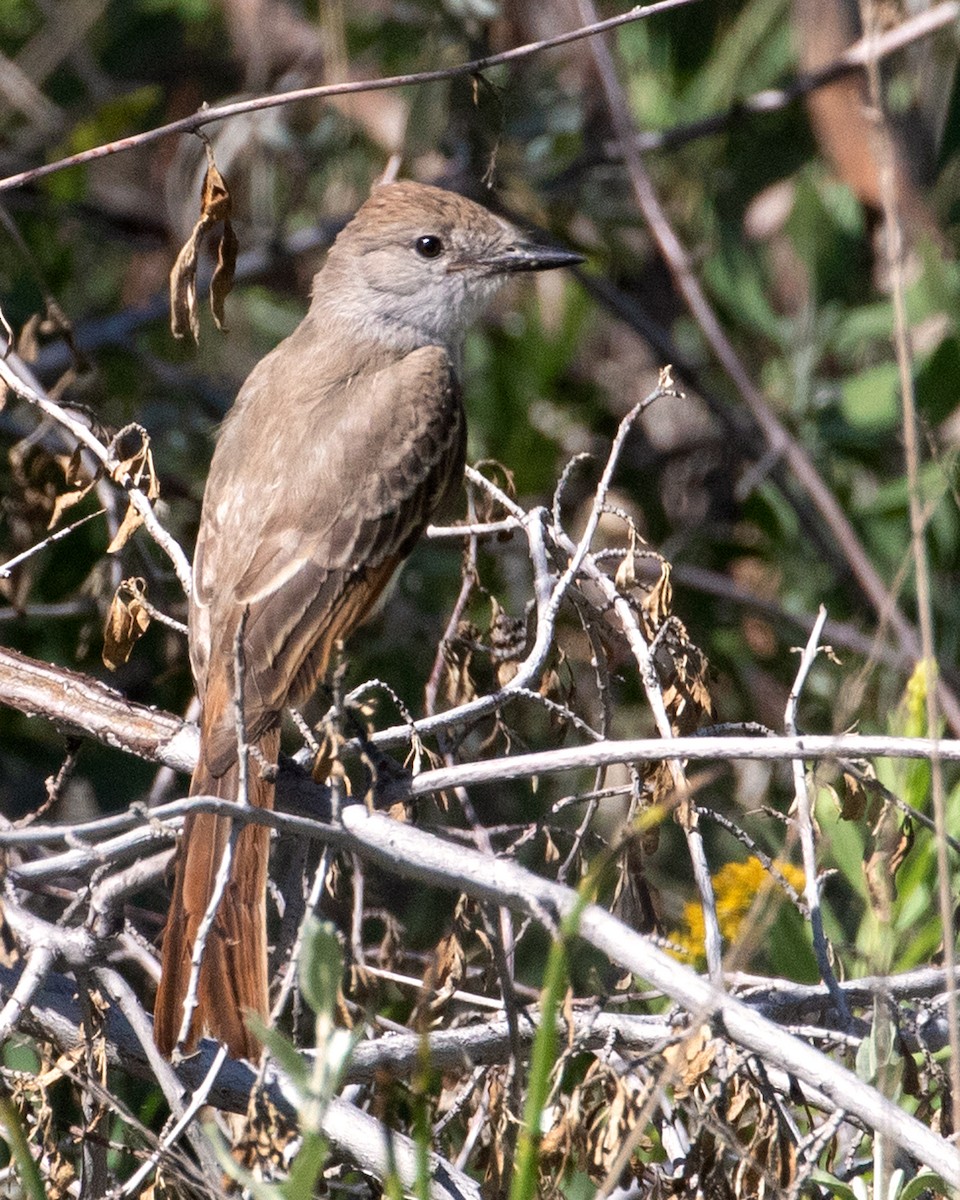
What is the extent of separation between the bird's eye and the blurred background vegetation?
410 millimetres

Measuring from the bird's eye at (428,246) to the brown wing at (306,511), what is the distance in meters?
0.62

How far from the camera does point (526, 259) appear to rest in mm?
4664

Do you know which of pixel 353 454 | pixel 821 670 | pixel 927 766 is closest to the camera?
pixel 927 766

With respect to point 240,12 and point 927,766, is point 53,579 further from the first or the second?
point 240,12

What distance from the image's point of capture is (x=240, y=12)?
7.30 m

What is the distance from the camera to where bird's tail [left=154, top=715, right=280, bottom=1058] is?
8.70 feet

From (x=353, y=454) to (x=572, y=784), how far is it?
6.54ft

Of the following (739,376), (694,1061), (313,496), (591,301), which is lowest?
(694,1061)

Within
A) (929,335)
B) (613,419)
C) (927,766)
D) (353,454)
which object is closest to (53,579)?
(353,454)

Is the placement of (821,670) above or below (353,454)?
below

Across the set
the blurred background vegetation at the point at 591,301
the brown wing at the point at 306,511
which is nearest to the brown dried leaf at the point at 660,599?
the brown wing at the point at 306,511

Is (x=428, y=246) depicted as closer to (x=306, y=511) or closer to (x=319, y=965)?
(x=306, y=511)

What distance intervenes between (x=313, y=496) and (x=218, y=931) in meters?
1.28

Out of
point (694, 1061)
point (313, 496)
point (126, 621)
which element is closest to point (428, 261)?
point (313, 496)
